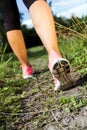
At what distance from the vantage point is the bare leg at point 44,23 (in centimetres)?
310

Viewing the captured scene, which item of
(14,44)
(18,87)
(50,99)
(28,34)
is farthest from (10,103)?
(28,34)

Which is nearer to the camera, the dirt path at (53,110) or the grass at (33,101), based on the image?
the dirt path at (53,110)

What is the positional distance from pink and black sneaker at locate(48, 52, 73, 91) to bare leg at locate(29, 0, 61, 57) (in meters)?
0.12

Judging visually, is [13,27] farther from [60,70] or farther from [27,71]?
[60,70]

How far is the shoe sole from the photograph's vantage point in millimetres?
2945

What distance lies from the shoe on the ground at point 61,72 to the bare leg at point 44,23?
6.3 inches

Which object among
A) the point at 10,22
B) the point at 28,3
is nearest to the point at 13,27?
the point at 10,22

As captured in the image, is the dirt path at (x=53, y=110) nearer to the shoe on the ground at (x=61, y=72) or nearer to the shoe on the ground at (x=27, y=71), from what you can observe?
the shoe on the ground at (x=61, y=72)

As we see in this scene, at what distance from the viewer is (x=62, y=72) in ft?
9.77

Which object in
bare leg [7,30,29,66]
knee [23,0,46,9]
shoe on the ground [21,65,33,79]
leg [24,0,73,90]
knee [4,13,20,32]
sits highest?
knee [23,0,46,9]

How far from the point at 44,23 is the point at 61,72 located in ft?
1.45

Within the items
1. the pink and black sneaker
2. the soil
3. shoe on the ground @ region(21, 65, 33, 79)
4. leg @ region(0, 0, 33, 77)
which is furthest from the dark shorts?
the pink and black sneaker

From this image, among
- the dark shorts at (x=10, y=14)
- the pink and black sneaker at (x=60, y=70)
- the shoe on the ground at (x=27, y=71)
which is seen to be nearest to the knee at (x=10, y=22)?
the dark shorts at (x=10, y=14)

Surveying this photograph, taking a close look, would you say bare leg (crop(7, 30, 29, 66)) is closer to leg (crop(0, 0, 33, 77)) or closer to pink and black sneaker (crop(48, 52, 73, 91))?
leg (crop(0, 0, 33, 77))
